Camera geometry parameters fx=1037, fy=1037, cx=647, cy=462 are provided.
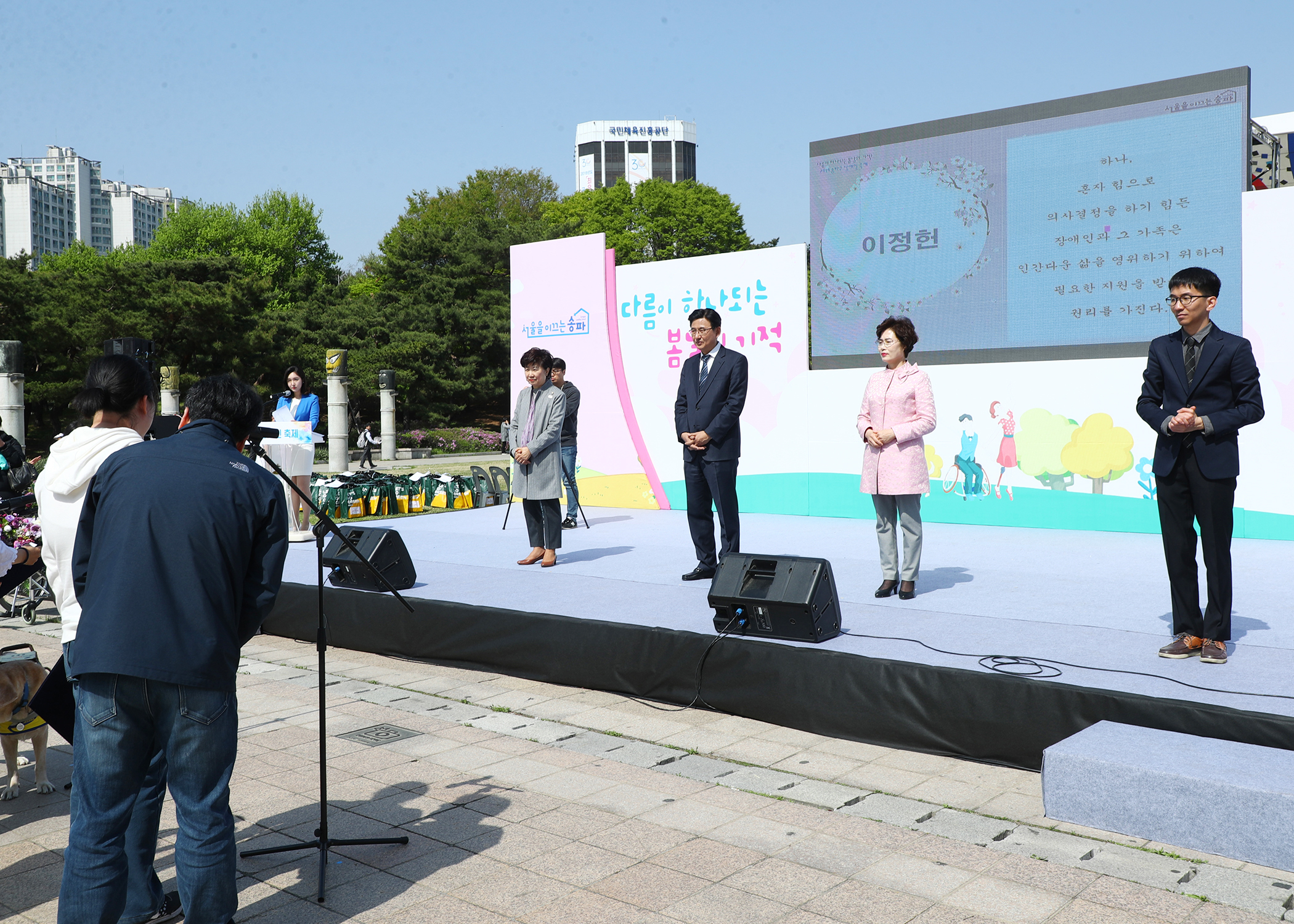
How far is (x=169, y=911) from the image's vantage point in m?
2.55

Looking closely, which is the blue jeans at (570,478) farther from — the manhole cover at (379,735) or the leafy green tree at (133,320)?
the leafy green tree at (133,320)

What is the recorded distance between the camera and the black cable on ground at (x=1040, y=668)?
357 cm

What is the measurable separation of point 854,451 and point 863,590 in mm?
3821

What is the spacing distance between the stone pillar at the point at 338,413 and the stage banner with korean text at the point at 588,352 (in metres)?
5.06

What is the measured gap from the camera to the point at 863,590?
5832 mm

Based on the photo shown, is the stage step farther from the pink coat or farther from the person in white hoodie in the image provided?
the person in white hoodie

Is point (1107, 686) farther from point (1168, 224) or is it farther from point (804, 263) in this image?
point (804, 263)

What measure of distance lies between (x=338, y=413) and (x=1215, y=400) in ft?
45.0

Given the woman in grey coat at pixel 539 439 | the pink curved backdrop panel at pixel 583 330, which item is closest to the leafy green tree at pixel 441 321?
the pink curved backdrop panel at pixel 583 330

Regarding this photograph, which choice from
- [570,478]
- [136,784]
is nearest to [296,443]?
[570,478]

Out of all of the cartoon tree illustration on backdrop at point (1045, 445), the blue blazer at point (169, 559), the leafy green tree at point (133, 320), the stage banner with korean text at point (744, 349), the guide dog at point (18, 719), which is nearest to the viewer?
the blue blazer at point (169, 559)

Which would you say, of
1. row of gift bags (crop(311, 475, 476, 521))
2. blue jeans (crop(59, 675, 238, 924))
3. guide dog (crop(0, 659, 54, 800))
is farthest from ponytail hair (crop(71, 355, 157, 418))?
row of gift bags (crop(311, 475, 476, 521))

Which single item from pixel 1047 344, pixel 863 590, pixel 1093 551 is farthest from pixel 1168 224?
pixel 863 590

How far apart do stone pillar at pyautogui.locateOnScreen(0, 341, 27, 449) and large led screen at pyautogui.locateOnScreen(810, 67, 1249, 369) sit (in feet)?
43.7
